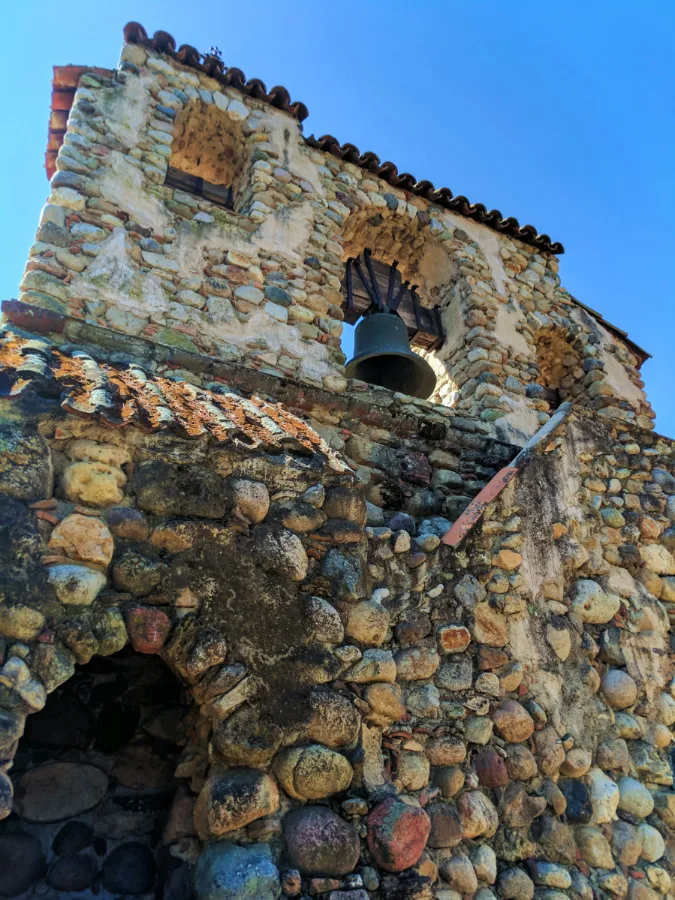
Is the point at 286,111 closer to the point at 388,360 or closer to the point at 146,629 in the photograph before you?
the point at 388,360

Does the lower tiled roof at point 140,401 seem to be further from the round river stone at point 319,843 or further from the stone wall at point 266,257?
the round river stone at point 319,843

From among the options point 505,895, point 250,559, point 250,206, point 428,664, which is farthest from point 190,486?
point 250,206

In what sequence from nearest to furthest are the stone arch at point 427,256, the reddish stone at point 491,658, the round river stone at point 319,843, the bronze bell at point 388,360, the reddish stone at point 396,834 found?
the round river stone at point 319,843 → the reddish stone at point 396,834 → the reddish stone at point 491,658 → the bronze bell at point 388,360 → the stone arch at point 427,256

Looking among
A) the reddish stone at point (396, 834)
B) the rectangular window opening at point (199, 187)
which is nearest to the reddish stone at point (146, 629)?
the reddish stone at point (396, 834)

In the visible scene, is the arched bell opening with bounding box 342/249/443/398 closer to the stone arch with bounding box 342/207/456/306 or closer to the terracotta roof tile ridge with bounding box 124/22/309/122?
the stone arch with bounding box 342/207/456/306

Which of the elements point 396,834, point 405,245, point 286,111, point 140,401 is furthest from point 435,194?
point 396,834

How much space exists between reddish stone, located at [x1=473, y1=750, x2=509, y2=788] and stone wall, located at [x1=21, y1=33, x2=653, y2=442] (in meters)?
2.42

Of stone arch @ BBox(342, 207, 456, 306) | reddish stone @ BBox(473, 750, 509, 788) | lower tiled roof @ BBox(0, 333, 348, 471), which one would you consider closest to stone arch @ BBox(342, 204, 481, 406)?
stone arch @ BBox(342, 207, 456, 306)

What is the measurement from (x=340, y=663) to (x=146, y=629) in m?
0.71

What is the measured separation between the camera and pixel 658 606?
352 cm

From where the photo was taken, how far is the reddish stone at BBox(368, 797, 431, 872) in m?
1.96

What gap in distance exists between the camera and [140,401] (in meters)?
2.45

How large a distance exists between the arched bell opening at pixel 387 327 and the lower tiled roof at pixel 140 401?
175cm

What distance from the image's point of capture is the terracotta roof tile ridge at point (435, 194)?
553 cm
